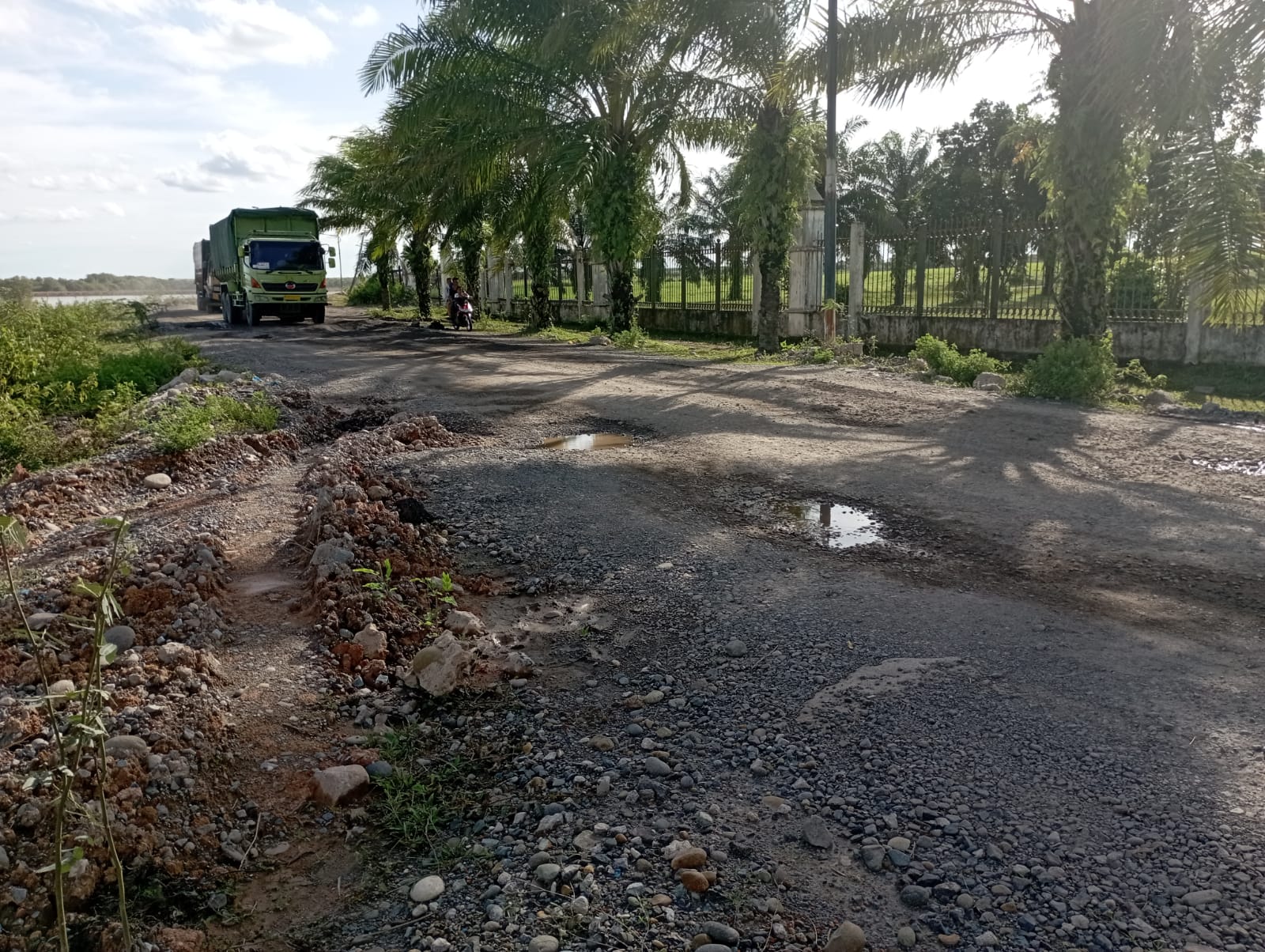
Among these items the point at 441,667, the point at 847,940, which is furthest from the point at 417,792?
the point at 847,940

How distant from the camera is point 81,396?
1111 cm

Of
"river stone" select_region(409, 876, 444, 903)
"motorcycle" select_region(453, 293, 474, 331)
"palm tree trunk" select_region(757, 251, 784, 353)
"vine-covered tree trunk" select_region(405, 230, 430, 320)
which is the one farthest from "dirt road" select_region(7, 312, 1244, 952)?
"vine-covered tree trunk" select_region(405, 230, 430, 320)

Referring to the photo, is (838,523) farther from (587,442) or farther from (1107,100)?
(1107,100)

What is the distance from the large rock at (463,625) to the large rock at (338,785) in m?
1.04

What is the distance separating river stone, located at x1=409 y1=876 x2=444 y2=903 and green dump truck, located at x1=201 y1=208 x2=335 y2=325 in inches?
962

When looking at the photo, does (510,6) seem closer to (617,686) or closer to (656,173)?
(656,173)

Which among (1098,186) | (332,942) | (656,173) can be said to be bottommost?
(332,942)

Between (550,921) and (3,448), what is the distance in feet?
28.8

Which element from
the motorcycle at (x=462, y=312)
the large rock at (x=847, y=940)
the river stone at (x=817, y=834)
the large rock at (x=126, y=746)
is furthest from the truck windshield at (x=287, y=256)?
the large rock at (x=847, y=940)

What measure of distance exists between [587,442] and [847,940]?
20.0ft

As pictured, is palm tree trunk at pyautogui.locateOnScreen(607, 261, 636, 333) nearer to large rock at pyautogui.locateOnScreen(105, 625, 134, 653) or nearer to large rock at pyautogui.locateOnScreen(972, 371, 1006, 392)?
large rock at pyautogui.locateOnScreen(972, 371, 1006, 392)

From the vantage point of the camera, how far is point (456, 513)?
19.4 feet

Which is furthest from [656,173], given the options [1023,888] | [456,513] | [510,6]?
[1023,888]

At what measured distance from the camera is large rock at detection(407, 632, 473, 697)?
374cm
